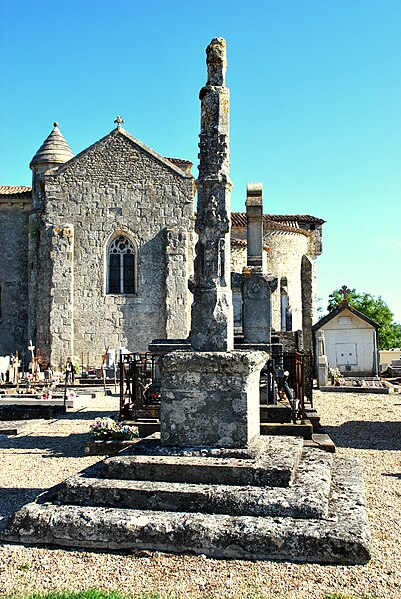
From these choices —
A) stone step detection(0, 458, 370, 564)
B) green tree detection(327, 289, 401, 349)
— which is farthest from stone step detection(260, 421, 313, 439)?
green tree detection(327, 289, 401, 349)

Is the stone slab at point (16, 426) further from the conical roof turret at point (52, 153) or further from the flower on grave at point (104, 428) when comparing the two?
the conical roof turret at point (52, 153)

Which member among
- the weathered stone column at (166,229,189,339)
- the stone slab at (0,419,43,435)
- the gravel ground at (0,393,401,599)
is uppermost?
the weathered stone column at (166,229,189,339)

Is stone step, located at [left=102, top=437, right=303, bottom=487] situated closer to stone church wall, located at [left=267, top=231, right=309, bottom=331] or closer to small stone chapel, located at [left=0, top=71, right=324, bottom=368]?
small stone chapel, located at [left=0, top=71, right=324, bottom=368]

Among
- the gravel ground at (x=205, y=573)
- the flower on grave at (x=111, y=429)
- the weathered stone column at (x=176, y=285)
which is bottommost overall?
the gravel ground at (x=205, y=573)

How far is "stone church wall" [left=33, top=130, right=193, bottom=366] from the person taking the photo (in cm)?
2266

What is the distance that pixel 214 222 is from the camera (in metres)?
5.13

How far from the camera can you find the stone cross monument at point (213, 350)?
468 centimetres

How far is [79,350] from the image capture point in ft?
74.2

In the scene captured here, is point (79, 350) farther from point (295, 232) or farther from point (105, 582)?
point (105, 582)

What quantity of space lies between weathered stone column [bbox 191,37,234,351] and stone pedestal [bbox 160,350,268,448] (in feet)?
0.94

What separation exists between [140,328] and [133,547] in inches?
746

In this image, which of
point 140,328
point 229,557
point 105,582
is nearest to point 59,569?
point 105,582

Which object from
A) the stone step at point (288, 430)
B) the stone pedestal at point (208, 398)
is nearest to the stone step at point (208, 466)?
the stone pedestal at point (208, 398)

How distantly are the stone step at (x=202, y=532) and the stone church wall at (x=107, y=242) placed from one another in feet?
60.3
